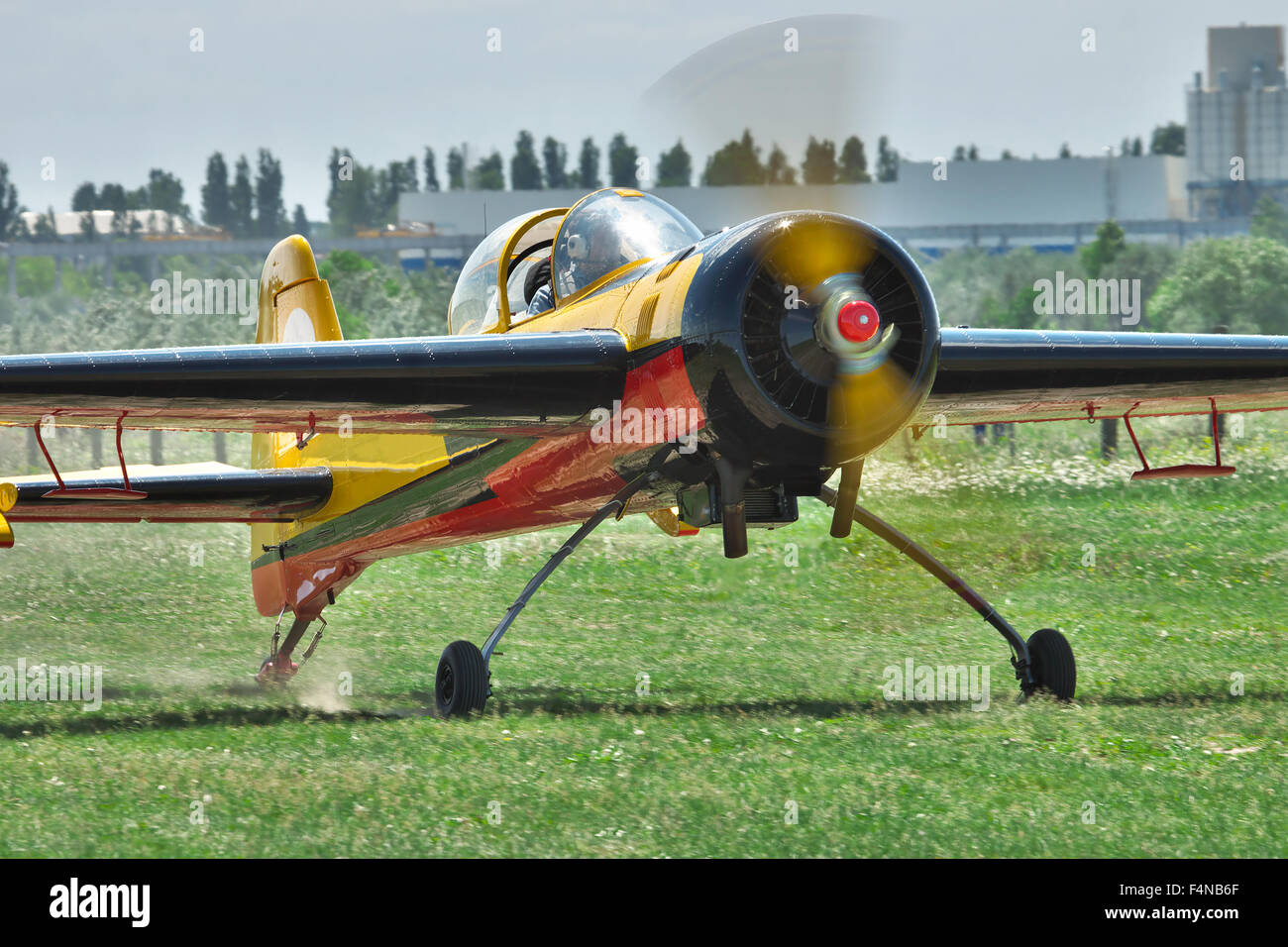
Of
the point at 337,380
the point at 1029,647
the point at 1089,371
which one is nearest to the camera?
the point at 337,380

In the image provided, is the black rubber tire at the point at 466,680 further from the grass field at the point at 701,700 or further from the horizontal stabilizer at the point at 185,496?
the horizontal stabilizer at the point at 185,496

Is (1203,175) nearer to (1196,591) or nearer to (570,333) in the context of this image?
(1196,591)

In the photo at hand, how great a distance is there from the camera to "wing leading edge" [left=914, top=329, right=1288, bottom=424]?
10078 millimetres

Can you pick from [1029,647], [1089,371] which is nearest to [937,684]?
[1029,647]

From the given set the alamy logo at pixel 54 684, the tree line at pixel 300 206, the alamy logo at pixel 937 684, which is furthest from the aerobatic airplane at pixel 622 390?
the tree line at pixel 300 206

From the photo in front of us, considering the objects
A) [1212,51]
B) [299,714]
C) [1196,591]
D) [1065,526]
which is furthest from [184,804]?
[1212,51]

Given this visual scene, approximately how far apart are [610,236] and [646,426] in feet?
5.13

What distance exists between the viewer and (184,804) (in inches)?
301

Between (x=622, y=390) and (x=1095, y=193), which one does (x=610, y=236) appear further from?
(x=1095, y=193)

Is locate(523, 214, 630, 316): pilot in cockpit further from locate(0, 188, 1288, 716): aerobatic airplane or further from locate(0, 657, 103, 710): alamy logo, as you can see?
locate(0, 657, 103, 710): alamy logo

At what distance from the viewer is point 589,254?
9.97 meters

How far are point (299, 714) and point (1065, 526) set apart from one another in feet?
42.3

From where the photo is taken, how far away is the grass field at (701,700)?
7.14 m

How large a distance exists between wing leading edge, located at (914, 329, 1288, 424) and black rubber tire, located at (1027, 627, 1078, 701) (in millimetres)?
1835
